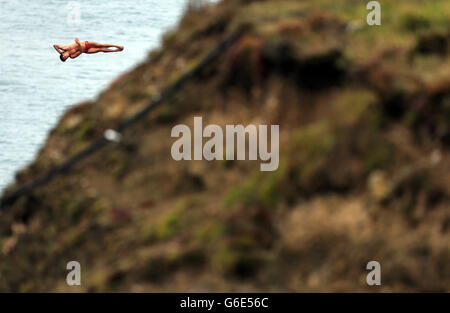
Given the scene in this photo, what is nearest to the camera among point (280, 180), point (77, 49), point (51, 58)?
point (280, 180)

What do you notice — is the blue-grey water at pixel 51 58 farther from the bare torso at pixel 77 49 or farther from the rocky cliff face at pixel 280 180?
the rocky cliff face at pixel 280 180

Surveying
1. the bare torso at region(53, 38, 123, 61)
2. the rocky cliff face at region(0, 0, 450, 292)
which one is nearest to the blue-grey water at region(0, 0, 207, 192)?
the bare torso at region(53, 38, 123, 61)

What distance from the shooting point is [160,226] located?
814 inches

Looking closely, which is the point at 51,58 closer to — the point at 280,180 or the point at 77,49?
the point at 77,49

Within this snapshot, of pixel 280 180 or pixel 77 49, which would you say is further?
pixel 77 49

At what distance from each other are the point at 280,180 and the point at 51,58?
100 metres

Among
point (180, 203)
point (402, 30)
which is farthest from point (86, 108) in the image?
point (402, 30)

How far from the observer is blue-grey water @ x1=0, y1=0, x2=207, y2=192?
315ft

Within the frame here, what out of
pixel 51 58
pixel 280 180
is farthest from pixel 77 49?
pixel 51 58

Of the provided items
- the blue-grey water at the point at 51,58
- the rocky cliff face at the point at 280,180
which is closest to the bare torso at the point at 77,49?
the rocky cliff face at the point at 280,180

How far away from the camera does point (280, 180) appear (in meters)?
20.1

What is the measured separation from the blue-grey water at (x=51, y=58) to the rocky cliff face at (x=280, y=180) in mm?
65526

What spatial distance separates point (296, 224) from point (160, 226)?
3089 mm
